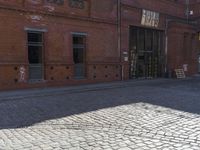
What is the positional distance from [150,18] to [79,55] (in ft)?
28.8

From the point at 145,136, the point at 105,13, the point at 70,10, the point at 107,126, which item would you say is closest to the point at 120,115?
the point at 107,126

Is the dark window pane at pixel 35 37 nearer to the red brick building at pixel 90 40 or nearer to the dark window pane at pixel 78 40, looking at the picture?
the red brick building at pixel 90 40

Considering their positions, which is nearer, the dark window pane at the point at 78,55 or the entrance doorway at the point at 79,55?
the entrance doorway at the point at 79,55

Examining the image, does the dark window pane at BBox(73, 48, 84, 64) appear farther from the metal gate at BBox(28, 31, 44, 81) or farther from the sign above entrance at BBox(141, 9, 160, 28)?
the sign above entrance at BBox(141, 9, 160, 28)

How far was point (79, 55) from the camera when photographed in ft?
65.8

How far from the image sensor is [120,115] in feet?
31.7

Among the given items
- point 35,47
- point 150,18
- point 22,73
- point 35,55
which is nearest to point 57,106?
point 22,73

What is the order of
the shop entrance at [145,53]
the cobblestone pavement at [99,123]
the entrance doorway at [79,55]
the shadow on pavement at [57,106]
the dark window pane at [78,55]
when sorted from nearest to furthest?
the cobblestone pavement at [99,123] → the shadow on pavement at [57,106] → the entrance doorway at [79,55] → the dark window pane at [78,55] → the shop entrance at [145,53]

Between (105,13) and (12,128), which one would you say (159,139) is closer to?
(12,128)

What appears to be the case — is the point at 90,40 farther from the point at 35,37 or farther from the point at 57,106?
the point at 57,106

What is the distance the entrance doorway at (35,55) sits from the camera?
1720 cm

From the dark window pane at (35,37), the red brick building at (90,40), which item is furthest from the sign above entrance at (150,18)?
the dark window pane at (35,37)

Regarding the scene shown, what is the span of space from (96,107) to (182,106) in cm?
334

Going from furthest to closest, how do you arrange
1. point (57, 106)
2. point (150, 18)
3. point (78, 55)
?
point (150, 18), point (78, 55), point (57, 106)
